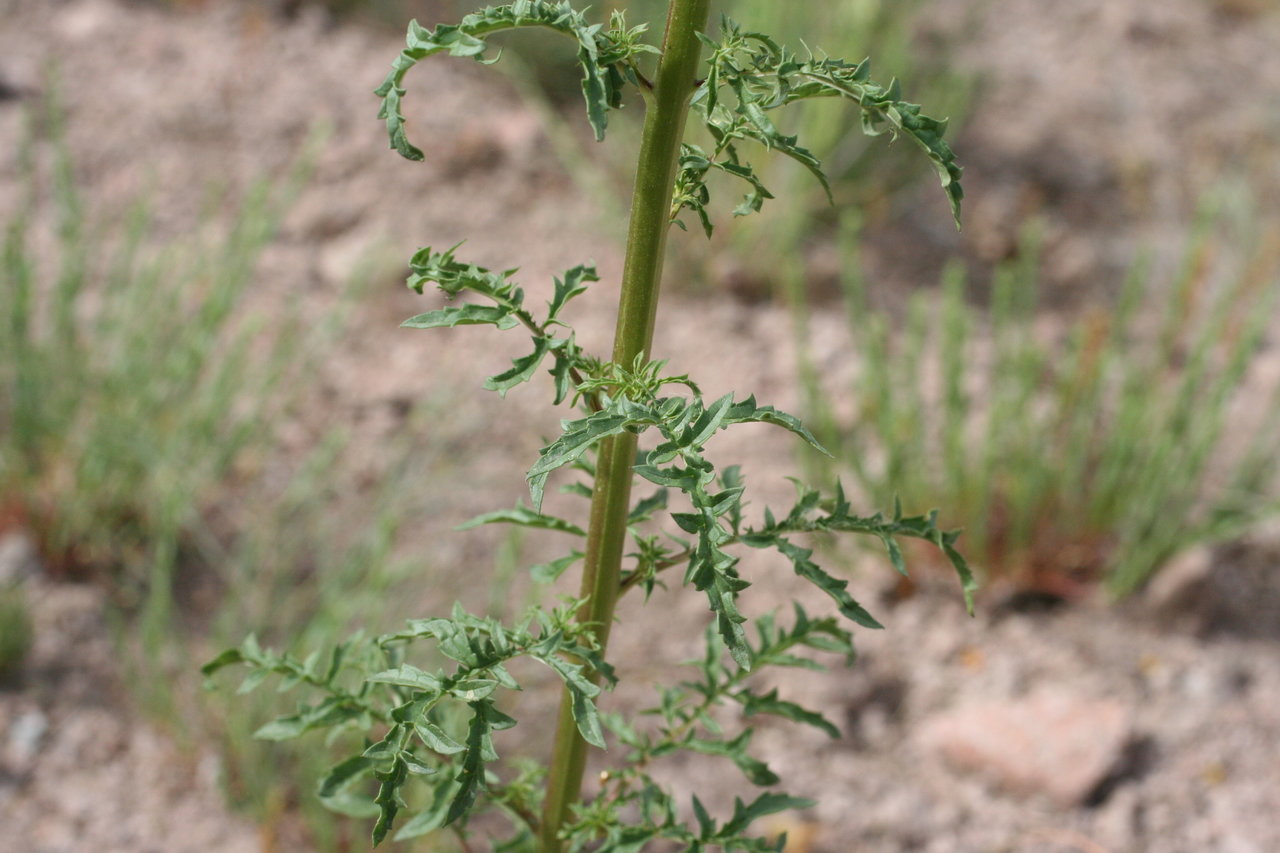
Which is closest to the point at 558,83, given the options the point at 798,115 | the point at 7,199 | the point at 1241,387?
the point at 798,115

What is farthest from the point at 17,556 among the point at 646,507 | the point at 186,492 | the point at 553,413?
the point at 646,507

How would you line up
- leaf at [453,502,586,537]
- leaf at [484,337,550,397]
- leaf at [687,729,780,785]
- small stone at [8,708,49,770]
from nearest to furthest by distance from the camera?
leaf at [484,337,550,397]
leaf at [453,502,586,537]
leaf at [687,729,780,785]
small stone at [8,708,49,770]

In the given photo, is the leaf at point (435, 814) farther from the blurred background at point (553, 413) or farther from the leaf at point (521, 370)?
the blurred background at point (553, 413)

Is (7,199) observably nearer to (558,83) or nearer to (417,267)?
(558,83)

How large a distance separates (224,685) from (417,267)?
1.26m

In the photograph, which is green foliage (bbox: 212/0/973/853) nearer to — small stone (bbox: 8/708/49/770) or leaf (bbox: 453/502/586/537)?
leaf (bbox: 453/502/586/537)

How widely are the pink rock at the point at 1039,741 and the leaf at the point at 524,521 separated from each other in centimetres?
124

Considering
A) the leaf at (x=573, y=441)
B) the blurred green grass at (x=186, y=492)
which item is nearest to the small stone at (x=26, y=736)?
the blurred green grass at (x=186, y=492)

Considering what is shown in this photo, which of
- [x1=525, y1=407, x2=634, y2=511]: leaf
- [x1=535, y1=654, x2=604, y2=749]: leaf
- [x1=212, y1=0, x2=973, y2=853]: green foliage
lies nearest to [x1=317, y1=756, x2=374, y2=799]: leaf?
[x1=212, y1=0, x2=973, y2=853]: green foliage

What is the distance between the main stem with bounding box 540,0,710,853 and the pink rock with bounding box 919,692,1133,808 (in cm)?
119

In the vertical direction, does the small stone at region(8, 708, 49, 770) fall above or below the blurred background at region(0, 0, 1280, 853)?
below

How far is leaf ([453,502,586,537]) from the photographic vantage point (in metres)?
0.96

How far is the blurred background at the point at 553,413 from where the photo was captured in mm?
1933

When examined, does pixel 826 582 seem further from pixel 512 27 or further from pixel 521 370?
pixel 512 27
